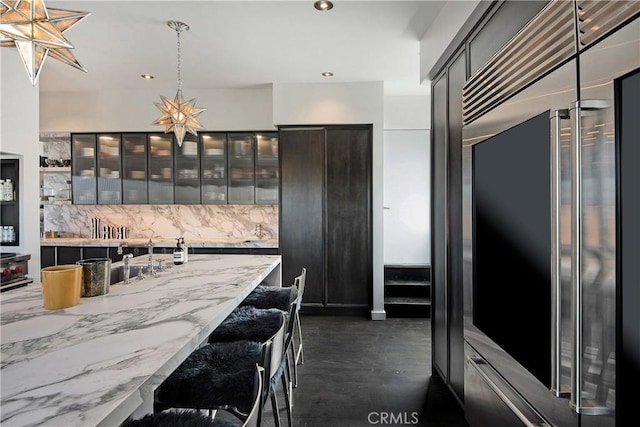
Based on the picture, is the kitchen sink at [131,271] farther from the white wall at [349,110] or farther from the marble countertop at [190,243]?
the white wall at [349,110]

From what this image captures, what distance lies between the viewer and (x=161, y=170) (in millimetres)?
5109

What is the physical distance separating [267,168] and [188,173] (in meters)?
1.11

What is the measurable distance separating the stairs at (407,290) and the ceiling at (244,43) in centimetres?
245

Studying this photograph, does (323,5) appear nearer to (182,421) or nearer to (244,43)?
(244,43)

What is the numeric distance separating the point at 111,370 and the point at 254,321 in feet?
4.09

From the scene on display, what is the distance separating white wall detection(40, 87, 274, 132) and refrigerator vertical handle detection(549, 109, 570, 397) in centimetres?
434

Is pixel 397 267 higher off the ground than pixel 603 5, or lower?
lower

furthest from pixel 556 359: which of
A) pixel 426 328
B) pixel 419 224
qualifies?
pixel 419 224

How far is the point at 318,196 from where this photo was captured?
4648 mm

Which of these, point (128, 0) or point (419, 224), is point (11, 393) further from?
point (419, 224)

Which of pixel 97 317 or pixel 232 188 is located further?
pixel 232 188

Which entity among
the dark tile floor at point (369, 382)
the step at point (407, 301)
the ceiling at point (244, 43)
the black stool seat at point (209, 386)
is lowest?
the dark tile floor at point (369, 382)

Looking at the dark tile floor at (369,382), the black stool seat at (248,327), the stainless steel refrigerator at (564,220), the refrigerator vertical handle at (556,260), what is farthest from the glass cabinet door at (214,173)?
the refrigerator vertical handle at (556,260)

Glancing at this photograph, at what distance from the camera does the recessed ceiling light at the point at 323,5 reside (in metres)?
2.78
